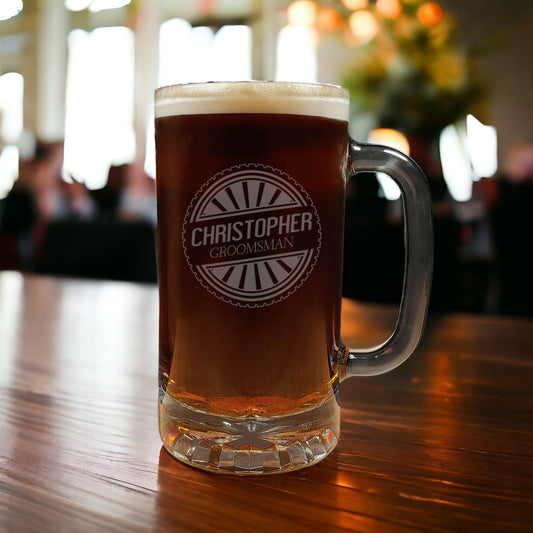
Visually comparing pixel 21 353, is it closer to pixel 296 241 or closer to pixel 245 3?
pixel 296 241

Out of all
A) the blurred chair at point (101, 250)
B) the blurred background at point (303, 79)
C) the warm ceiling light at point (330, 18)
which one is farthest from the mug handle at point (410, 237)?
the warm ceiling light at point (330, 18)

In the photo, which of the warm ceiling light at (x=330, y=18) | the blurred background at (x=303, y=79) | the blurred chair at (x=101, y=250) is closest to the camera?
the blurred chair at (x=101, y=250)

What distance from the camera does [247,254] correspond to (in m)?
0.44

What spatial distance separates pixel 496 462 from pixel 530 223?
1.92 meters

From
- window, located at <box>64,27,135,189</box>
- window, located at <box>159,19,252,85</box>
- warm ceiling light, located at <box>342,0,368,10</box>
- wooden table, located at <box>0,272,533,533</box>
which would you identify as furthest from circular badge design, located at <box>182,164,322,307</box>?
window, located at <box>64,27,135,189</box>

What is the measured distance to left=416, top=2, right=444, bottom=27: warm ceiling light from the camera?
480 cm

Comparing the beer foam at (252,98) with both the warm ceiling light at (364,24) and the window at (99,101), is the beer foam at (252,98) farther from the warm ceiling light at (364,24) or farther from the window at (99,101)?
the window at (99,101)

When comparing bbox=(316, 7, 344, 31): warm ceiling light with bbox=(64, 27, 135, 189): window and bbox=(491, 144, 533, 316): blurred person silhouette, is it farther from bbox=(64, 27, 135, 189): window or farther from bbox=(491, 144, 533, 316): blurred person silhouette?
bbox=(491, 144, 533, 316): blurred person silhouette

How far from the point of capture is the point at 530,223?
2.22m

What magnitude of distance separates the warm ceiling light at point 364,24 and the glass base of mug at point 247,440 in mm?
5246

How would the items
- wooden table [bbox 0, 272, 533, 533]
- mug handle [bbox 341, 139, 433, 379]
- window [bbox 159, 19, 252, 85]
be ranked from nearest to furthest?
1. wooden table [bbox 0, 272, 533, 533]
2. mug handle [bbox 341, 139, 433, 379]
3. window [bbox 159, 19, 252, 85]

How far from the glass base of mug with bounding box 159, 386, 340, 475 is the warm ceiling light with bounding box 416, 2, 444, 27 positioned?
15.8ft

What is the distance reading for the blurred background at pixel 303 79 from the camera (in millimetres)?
2023

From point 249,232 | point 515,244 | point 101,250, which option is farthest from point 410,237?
point 515,244
